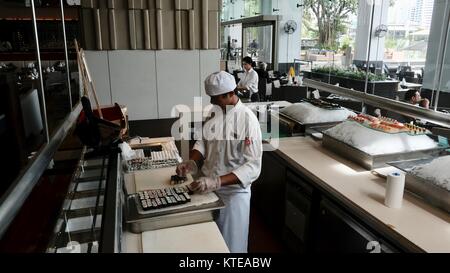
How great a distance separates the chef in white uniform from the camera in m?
1.80

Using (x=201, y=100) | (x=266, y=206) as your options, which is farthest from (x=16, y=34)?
(x=266, y=206)

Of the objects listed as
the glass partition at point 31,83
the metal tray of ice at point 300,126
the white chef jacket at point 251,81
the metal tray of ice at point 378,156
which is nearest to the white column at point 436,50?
the white chef jacket at point 251,81

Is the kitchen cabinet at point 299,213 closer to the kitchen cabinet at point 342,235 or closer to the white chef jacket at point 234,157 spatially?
the kitchen cabinet at point 342,235

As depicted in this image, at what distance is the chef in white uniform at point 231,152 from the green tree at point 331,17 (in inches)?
245

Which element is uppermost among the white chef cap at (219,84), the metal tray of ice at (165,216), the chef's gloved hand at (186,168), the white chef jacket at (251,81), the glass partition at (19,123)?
the white chef cap at (219,84)

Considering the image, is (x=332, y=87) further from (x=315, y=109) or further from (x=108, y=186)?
(x=108, y=186)

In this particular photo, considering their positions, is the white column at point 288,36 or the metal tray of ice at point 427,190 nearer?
the metal tray of ice at point 427,190

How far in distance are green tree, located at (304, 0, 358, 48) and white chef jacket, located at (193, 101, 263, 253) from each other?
624 cm

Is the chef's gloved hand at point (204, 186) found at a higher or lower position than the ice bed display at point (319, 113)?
lower

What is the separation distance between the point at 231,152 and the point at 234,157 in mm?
33

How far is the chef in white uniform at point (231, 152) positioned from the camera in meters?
1.80

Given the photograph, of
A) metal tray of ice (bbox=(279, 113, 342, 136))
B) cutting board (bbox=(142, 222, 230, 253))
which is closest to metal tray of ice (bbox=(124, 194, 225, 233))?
cutting board (bbox=(142, 222, 230, 253))

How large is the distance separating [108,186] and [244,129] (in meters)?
0.75

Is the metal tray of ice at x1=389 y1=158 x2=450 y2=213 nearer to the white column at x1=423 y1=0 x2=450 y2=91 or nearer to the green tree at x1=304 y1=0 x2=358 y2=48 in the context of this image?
the white column at x1=423 y1=0 x2=450 y2=91
